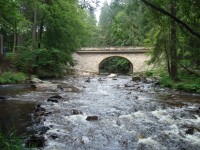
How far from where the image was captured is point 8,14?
12133mm

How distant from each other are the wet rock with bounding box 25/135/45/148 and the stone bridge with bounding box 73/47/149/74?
104ft

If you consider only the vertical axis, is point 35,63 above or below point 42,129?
above

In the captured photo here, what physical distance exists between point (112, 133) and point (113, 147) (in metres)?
1.07

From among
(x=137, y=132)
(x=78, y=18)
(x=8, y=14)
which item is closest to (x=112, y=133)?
(x=137, y=132)

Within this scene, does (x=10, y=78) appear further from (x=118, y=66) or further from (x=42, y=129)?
(x=118, y=66)

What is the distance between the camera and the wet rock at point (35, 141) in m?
6.01

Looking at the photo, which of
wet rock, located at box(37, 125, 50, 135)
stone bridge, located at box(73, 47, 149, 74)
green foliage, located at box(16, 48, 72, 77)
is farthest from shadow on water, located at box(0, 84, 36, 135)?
stone bridge, located at box(73, 47, 149, 74)

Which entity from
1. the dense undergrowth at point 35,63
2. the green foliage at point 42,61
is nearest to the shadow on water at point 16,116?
the dense undergrowth at point 35,63

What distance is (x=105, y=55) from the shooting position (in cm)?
3941

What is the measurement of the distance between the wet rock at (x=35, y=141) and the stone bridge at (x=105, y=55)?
31.7m

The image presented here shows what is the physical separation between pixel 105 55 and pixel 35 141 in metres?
33.6

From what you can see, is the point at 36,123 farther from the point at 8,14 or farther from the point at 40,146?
the point at 8,14

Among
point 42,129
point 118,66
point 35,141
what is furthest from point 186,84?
point 118,66

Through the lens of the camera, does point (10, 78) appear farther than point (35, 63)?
No
